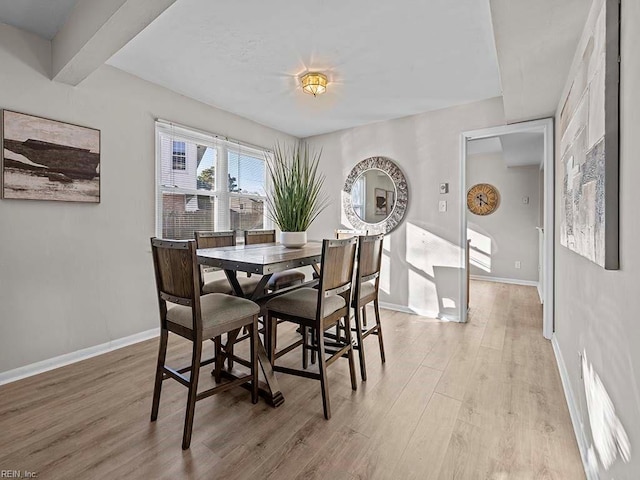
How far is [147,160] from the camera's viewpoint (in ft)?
9.43

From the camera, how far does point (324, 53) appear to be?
2.36 metres

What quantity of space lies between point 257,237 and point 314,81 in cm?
157

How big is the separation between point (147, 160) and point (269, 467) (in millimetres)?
2661

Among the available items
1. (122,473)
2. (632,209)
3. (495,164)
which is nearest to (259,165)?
(122,473)

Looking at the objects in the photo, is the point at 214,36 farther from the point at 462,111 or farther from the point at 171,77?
the point at 462,111

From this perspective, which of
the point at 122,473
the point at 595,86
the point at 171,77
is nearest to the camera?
the point at 595,86

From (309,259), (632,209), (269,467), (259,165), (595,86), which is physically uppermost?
(259,165)

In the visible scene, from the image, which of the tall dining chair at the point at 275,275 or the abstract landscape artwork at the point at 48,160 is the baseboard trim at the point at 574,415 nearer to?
the tall dining chair at the point at 275,275

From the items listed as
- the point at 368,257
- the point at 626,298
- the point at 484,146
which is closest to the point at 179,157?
the point at 368,257

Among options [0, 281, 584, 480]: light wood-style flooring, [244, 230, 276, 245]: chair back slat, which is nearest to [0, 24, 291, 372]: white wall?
[0, 281, 584, 480]: light wood-style flooring

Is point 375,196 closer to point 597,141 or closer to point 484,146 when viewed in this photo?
point 484,146

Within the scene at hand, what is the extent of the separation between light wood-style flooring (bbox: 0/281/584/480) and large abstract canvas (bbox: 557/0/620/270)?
996mm

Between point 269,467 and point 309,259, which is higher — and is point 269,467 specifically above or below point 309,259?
below

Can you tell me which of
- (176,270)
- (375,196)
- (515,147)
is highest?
(515,147)
